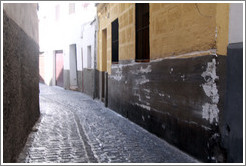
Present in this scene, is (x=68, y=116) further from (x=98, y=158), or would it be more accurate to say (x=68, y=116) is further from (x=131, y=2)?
(x=98, y=158)

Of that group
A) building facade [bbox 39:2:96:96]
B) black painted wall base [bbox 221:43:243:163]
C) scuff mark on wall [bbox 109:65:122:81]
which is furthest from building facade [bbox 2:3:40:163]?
building facade [bbox 39:2:96:96]

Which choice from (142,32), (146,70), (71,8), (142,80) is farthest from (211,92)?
(71,8)

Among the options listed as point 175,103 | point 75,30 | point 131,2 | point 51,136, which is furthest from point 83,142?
point 75,30

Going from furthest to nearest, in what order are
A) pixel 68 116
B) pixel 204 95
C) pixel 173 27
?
pixel 68 116
pixel 173 27
pixel 204 95

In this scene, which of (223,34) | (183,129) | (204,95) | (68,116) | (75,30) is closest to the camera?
(223,34)

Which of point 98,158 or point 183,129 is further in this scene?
point 183,129

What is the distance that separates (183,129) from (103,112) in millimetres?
4601

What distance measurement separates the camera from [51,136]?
5.83m

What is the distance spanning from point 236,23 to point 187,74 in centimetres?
111

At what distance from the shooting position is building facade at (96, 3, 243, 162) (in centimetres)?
377

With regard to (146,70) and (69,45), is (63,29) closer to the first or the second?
(69,45)

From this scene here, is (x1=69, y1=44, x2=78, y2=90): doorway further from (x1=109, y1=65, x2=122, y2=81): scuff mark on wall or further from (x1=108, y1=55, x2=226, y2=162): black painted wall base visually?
(x1=108, y1=55, x2=226, y2=162): black painted wall base

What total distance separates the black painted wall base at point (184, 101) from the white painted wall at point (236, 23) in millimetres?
304

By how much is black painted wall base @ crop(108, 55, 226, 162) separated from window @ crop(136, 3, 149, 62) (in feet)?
0.79
